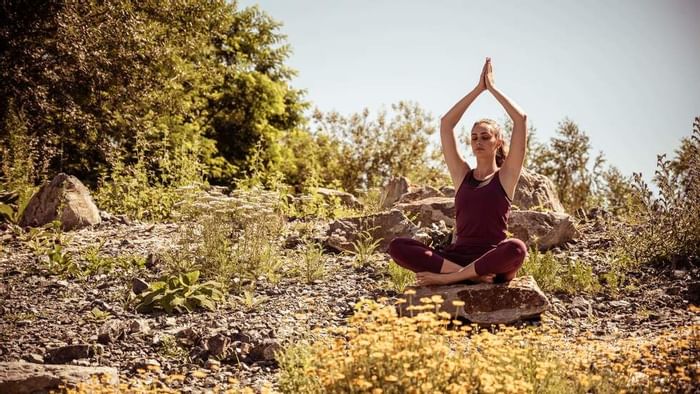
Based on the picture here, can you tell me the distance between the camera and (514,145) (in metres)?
5.07

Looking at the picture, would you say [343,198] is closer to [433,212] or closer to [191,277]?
[433,212]

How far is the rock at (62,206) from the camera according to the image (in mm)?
8406

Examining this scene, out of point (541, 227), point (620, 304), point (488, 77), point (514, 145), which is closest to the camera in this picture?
point (514, 145)

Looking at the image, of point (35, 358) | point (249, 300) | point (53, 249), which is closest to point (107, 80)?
point (53, 249)

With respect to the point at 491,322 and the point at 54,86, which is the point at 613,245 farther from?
the point at 54,86

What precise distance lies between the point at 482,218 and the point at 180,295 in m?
2.74

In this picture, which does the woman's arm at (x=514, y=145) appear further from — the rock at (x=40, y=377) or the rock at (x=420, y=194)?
the rock at (x=420, y=194)

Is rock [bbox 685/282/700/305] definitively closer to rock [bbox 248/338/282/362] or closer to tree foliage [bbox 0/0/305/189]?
rock [bbox 248/338/282/362]

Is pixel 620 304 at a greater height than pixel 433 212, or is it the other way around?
pixel 433 212

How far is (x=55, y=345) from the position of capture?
186 inches

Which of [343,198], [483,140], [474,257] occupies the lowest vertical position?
[474,257]

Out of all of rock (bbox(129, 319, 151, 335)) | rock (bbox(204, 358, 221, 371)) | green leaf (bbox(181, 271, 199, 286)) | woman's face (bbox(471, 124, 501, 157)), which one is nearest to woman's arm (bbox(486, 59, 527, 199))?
woman's face (bbox(471, 124, 501, 157))

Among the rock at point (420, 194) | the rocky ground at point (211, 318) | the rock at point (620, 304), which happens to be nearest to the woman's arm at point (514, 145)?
the rocky ground at point (211, 318)

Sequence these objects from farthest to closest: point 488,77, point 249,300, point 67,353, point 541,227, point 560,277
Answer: point 541,227 → point 560,277 → point 249,300 → point 488,77 → point 67,353
